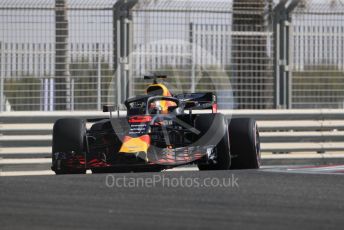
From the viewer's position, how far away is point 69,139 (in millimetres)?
10523

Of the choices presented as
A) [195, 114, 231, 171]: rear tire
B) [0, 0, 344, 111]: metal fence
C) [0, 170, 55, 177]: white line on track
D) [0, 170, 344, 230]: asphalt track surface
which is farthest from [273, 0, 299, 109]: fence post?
[0, 170, 344, 230]: asphalt track surface

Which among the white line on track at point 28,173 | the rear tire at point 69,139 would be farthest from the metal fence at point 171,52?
the rear tire at point 69,139

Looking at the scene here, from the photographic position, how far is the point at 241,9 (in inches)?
545

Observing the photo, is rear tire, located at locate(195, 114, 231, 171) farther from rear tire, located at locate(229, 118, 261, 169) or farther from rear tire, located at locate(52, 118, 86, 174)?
rear tire, located at locate(52, 118, 86, 174)

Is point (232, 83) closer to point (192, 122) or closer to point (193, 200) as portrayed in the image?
point (192, 122)

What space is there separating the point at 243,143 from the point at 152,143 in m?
1.16

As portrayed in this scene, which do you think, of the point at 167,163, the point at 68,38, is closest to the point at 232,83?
the point at 68,38

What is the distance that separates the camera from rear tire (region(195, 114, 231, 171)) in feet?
34.3

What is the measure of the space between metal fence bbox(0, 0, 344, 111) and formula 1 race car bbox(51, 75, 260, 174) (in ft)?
8.58

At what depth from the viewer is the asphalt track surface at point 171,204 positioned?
5.51 metres

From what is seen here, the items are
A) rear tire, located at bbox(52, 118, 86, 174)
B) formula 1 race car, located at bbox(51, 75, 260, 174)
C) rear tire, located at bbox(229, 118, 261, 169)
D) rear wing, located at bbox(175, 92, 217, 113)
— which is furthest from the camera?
rear wing, located at bbox(175, 92, 217, 113)

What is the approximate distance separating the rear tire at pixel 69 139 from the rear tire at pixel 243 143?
70.9 inches

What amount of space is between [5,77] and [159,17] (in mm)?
2480

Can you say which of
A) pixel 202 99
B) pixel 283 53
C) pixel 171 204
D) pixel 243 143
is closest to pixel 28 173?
pixel 202 99
